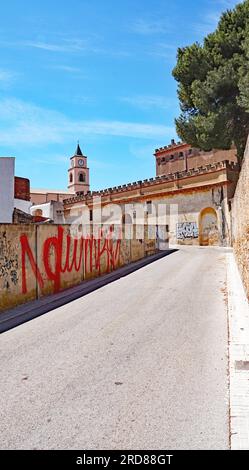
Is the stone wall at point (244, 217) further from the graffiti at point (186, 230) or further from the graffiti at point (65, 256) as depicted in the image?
the graffiti at point (186, 230)

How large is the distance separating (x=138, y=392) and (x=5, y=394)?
58.3 inches

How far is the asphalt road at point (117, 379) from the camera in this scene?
3.21 meters

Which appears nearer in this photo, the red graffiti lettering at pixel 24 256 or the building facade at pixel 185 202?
the red graffiti lettering at pixel 24 256

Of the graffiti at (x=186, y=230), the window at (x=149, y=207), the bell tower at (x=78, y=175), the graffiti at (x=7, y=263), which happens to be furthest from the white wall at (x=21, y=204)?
the bell tower at (x=78, y=175)

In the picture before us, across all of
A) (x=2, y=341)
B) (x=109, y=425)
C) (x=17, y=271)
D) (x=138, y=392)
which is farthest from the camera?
(x=17, y=271)

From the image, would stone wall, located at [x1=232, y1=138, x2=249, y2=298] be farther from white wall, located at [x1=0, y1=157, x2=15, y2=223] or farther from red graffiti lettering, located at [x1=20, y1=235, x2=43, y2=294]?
white wall, located at [x1=0, y1=157, x2=15, y2=223]

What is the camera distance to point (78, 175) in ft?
226

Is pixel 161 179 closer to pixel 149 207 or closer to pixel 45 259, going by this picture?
pixel 149 207

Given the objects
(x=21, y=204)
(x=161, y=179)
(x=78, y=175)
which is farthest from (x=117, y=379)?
(x=78, y=175)

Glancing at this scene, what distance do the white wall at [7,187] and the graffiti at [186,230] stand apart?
52.4 feet

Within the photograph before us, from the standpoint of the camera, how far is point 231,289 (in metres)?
10.4
